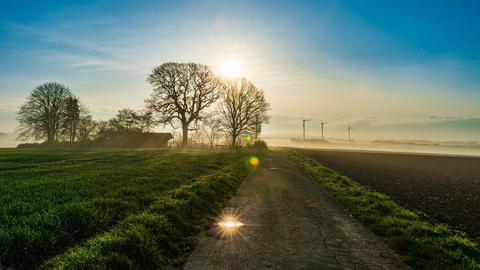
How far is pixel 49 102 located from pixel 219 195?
6748 centimetres

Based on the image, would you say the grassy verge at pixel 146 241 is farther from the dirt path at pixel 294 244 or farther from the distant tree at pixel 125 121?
the distant tree at pixel 125 121

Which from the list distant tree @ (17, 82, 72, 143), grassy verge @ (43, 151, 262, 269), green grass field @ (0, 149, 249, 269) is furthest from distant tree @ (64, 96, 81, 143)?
grassy verge @ (43, 151, 262, 269)

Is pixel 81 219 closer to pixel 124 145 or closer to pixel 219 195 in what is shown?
pixel 219 195

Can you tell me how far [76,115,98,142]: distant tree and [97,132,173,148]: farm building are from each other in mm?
6750

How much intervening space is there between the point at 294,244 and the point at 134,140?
7379cm

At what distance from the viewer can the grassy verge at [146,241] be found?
4871 millimetres

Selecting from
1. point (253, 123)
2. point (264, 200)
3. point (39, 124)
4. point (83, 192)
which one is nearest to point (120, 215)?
point (83, 192)

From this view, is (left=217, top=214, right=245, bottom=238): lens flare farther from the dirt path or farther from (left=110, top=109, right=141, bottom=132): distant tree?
(left=110, top=109, right=141, bottom=132): distant tree

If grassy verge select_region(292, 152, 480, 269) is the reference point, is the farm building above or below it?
above

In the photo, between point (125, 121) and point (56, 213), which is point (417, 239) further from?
point (125, 121)

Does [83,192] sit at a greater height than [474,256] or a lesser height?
greater

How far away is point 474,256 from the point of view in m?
6.42

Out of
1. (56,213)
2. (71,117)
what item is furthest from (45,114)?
(56,213)

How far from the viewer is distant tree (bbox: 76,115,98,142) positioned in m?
76.7
